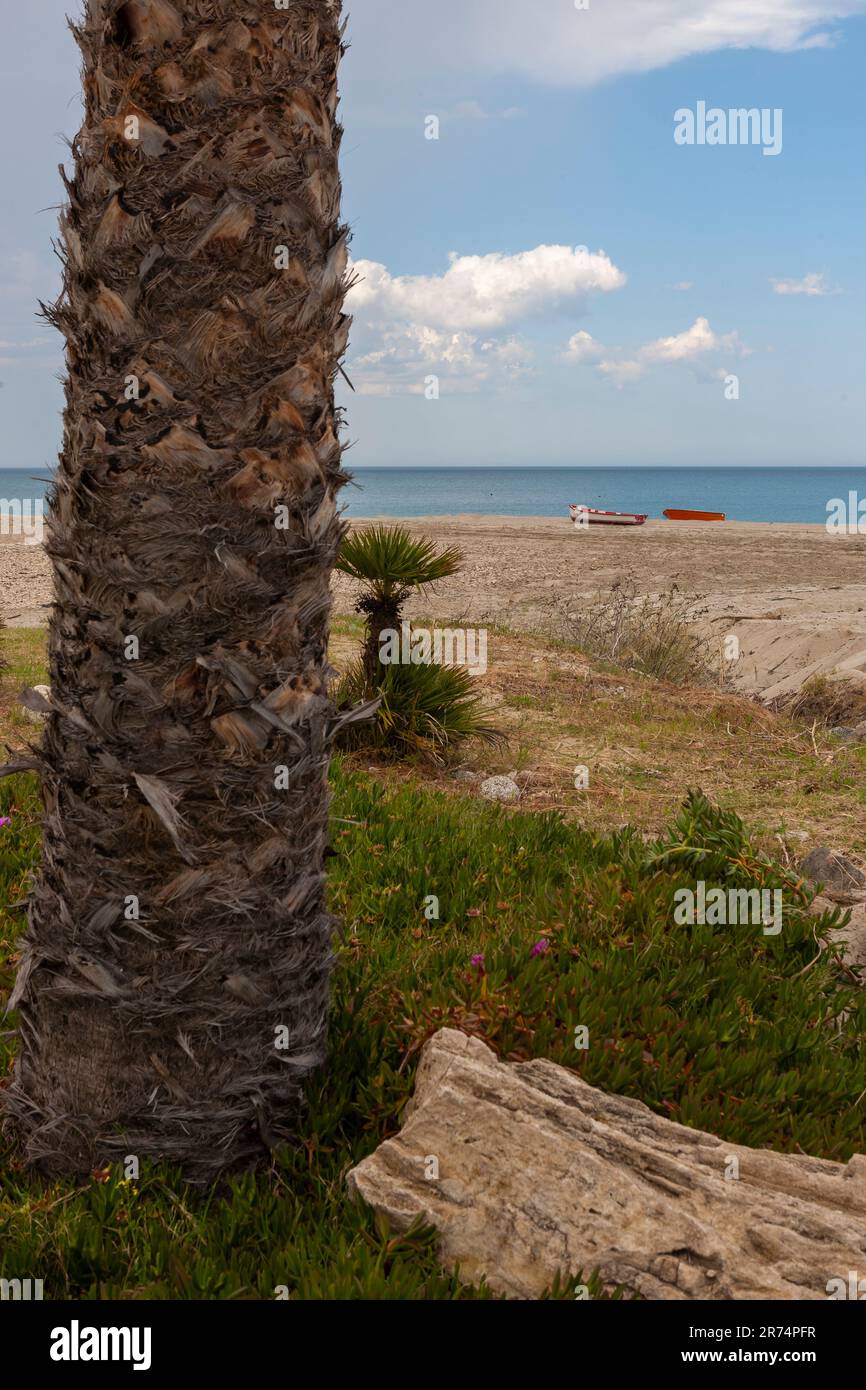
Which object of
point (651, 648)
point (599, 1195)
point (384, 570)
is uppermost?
point (384, 570)

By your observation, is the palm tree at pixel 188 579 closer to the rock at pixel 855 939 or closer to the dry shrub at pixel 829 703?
the rock at pixel 855 939

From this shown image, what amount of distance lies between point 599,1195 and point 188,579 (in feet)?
6.06

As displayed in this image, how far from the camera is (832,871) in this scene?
5.59 m

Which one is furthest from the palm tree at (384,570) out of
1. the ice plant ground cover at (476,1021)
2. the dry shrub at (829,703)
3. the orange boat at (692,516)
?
the orange boat at (692,516)

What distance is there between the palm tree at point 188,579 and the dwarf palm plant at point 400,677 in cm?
481

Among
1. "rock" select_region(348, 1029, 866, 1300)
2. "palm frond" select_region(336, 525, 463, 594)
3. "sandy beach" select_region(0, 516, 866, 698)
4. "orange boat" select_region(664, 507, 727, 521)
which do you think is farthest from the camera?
"orange boat" select_region(664, 507, 727, 521)

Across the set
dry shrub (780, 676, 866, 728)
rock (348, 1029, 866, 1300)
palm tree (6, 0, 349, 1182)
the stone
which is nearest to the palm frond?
the stone

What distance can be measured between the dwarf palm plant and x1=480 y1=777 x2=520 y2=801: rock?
2.20 ft

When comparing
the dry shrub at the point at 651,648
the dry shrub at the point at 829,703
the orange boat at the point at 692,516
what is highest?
the orange boat at the point at 692,516

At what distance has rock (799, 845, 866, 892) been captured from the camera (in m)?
5.52

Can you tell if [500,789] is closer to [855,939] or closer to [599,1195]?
[855,939]

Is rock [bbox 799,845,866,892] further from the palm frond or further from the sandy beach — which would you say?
the sandy beach

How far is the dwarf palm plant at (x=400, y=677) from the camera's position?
25.0 ft

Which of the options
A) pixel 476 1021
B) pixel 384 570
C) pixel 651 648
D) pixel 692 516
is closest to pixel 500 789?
A: pixel 384 570
